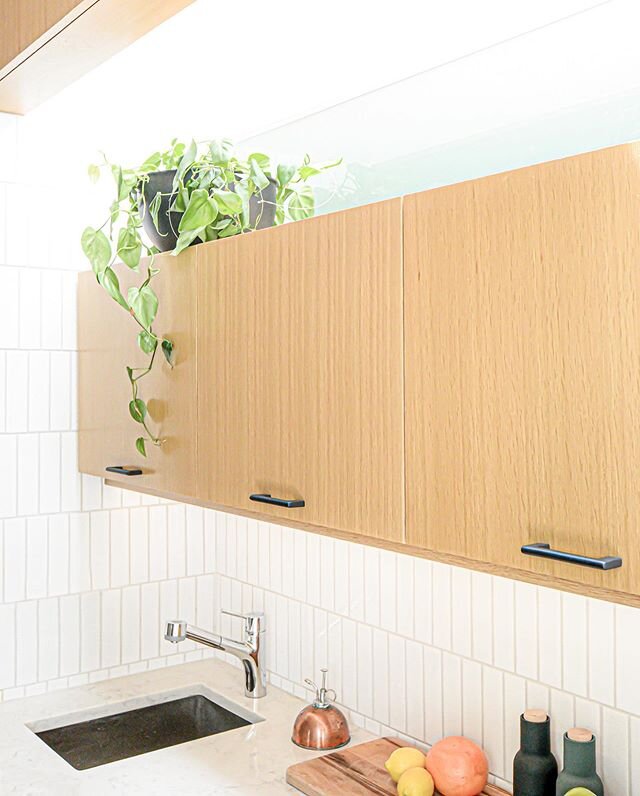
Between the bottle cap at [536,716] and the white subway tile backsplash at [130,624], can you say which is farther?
the white subway tile backsplash at [130,624]

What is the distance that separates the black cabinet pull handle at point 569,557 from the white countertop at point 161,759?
880 millimetres

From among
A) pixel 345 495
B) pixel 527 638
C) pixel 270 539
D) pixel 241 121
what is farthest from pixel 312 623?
pixel 241 121

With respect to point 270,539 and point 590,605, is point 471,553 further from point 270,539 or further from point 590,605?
point 270,539

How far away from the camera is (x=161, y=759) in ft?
5.86

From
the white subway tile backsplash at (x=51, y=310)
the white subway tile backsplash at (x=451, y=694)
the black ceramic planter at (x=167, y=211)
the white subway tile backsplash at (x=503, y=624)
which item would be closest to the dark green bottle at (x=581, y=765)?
the white subway tile backsplash at (x=503, y=624)

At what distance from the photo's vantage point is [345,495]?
135 centimetres

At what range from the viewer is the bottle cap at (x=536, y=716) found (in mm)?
1413

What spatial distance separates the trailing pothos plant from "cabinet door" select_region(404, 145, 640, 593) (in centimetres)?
56

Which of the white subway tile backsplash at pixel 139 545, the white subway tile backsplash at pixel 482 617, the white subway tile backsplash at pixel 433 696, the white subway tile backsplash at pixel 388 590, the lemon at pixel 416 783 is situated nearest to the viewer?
the lemon at pixel 416 783

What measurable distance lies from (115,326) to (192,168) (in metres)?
0.48

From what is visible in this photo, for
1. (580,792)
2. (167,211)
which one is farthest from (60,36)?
(580,792)

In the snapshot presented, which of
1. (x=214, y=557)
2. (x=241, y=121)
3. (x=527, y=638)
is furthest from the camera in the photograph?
(x=214, y=557)

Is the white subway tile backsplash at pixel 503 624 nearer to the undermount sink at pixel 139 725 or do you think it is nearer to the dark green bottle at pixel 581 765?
the dark green bottle at pixel 581 765

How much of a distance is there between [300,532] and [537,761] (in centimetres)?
83
